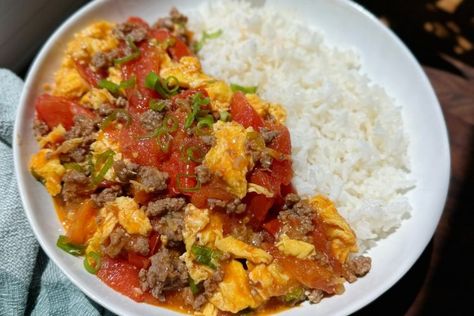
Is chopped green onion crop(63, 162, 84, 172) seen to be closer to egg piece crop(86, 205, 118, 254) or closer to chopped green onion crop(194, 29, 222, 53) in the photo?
egg piece crop(86, 205, 118, 254)

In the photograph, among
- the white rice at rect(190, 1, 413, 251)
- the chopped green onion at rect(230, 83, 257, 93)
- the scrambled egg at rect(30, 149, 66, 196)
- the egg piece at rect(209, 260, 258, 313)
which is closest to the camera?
the egg piece at rect(209, 260, 258, 313)

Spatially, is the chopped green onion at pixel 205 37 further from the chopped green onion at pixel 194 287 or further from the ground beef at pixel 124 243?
the chopped green onion at pixel 194 287

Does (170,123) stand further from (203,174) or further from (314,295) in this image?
(314,295)

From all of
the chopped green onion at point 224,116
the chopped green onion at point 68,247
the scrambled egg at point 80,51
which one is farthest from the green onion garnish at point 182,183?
the scrambled egg at point 80,51

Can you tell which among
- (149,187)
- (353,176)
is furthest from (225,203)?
(353,176)

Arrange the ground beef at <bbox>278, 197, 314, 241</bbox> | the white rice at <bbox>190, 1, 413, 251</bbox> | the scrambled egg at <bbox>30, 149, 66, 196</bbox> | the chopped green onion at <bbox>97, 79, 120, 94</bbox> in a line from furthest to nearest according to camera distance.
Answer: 1. the chopped green onion at <bbox>97, 79, 120, 94</bbox>
2. the white rice at <bbox>190, 1, 413, 251</bbox>
3. the scrambled egg at <bbox>30, 149, 66, 196</bbox>
4. the ground beef at <bbox>278, 197, 314, 241</bbox>

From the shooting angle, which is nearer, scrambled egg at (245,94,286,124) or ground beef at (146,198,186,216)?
ground beef at (146,198,186,216)

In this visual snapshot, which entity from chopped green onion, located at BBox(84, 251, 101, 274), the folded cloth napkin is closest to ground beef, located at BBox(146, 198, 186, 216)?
chopped green onion, located at BBox(84, 251, 101, 274)

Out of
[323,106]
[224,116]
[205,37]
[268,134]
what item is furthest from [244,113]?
[205,37]
